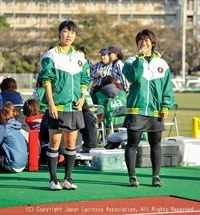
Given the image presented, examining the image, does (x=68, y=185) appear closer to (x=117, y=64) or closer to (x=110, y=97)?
(x=110, y=97)

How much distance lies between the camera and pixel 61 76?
8672 mm

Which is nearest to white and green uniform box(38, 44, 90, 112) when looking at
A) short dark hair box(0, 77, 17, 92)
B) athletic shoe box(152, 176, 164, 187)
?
athletic shoe box(152, 176, 164, 187)

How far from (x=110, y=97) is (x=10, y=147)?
4375 mm

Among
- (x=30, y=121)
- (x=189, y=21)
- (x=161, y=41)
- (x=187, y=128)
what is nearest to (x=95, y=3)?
(x=189, y=21)

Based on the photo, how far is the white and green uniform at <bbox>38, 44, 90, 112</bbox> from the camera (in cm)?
864

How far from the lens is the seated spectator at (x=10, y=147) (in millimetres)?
10234

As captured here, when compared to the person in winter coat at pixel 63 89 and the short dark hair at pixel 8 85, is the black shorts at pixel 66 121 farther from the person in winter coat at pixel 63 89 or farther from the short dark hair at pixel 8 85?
the short dark hair at pixel 8 85

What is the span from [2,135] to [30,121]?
168 cm

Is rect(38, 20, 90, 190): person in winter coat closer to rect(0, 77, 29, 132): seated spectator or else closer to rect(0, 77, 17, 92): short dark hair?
rect(0, 77, 29, 132): seated spectator

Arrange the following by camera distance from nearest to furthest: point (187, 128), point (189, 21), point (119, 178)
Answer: point (119, 178)
point (187, 128)
point (189, 21)

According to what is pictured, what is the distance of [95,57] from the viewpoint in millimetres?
72625

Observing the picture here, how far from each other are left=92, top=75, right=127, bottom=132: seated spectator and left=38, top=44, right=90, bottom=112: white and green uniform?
18.0 ft

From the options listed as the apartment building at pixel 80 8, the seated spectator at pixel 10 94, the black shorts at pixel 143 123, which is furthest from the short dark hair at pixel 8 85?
the apartment building at pixel 80 8

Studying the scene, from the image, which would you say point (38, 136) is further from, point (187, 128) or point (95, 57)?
point (95, 57)
